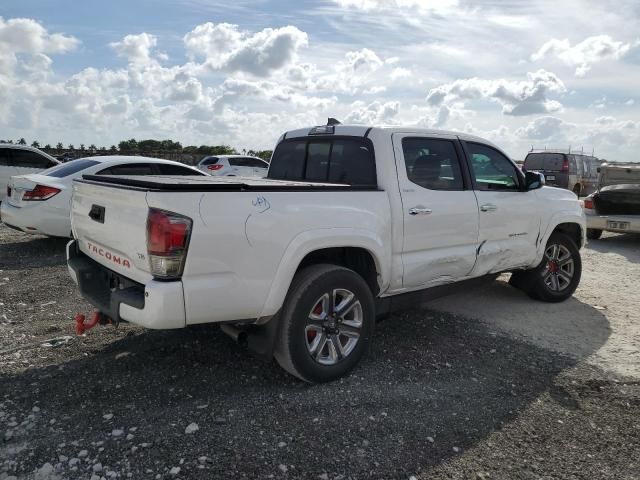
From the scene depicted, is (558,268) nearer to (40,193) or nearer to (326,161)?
(326,161)

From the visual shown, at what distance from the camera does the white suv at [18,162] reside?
10.8m

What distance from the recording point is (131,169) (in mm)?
8297

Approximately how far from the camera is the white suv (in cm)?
1081

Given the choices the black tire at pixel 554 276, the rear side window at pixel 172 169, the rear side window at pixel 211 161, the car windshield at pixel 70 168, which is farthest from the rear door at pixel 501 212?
the rear side window at pixel 211 161

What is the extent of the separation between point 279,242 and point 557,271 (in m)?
4.13

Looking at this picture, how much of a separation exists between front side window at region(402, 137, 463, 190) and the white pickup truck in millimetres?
14

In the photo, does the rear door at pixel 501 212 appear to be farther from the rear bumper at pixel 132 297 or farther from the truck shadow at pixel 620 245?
the truck shadow at pixel 620 245

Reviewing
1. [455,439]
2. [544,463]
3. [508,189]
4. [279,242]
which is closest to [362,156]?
[279,242]

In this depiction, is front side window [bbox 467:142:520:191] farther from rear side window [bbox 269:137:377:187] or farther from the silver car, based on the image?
the silver car

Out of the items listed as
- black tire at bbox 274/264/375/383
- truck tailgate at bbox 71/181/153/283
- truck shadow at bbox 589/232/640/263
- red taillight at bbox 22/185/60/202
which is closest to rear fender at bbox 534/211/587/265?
black tire at bbox 274/264/375/383

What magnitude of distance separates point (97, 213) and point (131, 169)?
16.6 feet

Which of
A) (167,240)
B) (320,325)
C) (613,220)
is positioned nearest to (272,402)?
(320,325)

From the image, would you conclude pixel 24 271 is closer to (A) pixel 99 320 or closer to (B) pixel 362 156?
(A) pixel 99 320

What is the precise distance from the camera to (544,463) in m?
2.91
